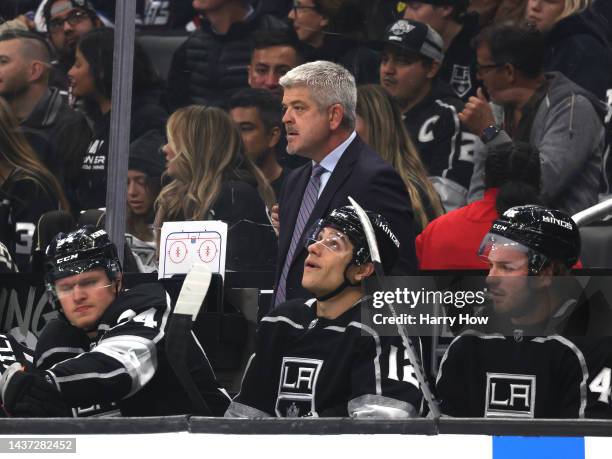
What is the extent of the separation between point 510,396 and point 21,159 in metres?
3.16

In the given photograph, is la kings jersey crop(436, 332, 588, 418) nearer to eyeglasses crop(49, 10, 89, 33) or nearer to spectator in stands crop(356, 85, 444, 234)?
spectator in stands crop(356, 85, 444, 234)

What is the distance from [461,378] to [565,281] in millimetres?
367

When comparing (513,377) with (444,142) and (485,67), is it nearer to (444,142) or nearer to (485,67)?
(444,142)

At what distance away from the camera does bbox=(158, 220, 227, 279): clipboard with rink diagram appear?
4500 millimetres

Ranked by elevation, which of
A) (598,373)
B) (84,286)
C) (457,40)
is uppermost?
(457,40)

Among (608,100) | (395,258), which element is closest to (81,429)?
(395,258)

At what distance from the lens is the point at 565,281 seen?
355cm

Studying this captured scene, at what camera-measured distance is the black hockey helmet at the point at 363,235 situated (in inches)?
149

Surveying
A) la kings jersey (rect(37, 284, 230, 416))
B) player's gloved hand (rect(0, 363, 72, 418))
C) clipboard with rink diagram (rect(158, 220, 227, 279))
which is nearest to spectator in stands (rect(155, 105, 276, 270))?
clipboard with rink diagram (rect(158, 220, 227, 279))

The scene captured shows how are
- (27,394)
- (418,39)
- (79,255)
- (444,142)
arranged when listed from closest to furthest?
(27,394) → (79,255) → (444,142) → (418,39)

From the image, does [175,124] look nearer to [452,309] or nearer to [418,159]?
[418,159]

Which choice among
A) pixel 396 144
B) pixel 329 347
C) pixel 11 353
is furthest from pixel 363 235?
pixel 396 144

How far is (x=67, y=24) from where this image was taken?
20.0 feet

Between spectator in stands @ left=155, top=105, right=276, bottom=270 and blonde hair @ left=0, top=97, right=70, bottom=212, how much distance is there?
1.83 ft
